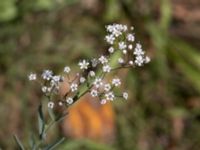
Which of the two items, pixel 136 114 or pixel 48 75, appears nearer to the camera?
pixel 48 75

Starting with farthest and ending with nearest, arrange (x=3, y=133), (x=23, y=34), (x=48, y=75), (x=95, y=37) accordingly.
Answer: (x=95, y=37)
(x=23, y=34)
(x=3, y=133)
(x=48, y=75)

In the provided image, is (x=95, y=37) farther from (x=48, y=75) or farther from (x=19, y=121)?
(x=48, y=75)

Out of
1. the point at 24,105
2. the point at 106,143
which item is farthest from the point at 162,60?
the point at 24,105

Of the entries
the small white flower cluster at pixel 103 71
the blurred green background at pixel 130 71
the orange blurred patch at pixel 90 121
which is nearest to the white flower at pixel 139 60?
the small white flower cluster at pixel 103 71

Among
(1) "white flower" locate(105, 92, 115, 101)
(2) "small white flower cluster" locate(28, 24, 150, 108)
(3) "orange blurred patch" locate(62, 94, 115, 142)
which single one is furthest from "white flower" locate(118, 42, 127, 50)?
(3) "orange blurred patch" locate(62, 94, 115, 142)

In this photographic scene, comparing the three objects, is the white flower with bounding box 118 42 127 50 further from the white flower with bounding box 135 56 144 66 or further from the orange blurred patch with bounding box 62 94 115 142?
the orange blurred patch with bounding box 62 94 115 142

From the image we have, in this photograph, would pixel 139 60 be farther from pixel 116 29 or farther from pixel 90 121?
pixel 90 121

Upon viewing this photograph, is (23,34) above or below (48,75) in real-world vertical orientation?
above

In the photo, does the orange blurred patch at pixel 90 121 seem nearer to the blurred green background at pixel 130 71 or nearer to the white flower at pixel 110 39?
the blurred green background at pixel 130 71

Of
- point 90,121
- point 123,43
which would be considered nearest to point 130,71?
point 90,121
